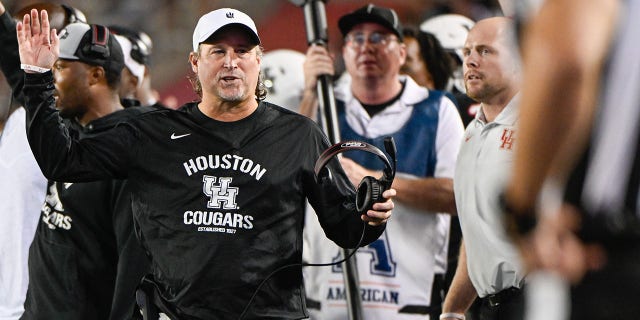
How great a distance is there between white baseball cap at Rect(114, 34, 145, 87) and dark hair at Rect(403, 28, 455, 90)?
1.67m

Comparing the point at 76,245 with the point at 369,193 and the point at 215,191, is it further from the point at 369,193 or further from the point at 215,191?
the point at 369,193

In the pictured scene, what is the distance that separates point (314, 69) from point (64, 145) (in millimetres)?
1885

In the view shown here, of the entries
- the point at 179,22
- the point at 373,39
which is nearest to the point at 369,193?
the point at 373,39

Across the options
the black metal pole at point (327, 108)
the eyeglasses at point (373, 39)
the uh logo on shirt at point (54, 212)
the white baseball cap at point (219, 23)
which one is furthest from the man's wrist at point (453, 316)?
the eyeglasses at point (373, 39)

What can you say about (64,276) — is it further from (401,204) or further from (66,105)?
(401,204)

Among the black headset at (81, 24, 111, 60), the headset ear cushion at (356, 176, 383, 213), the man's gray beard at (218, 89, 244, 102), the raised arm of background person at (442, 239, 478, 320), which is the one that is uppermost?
the black headset at (81, 24, 111, 60)

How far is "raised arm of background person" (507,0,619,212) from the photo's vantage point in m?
1.65

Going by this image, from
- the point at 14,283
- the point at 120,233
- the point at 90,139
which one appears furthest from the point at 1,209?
the point at 90,139

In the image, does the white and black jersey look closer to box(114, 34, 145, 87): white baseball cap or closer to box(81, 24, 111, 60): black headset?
box(81, 24, 111, 60): black headset

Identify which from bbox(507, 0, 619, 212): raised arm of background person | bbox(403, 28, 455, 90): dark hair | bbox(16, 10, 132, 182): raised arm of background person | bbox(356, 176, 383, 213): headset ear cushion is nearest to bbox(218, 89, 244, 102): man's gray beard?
bbox(16, 10, 132, 182): raised arm of background person

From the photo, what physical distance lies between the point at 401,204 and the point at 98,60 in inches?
61.6

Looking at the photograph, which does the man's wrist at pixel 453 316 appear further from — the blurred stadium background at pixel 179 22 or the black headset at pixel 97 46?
the blurred stadium background at pixel 179 22

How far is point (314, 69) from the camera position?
5.53 meters

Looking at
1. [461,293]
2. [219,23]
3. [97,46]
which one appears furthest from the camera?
[97,46]
